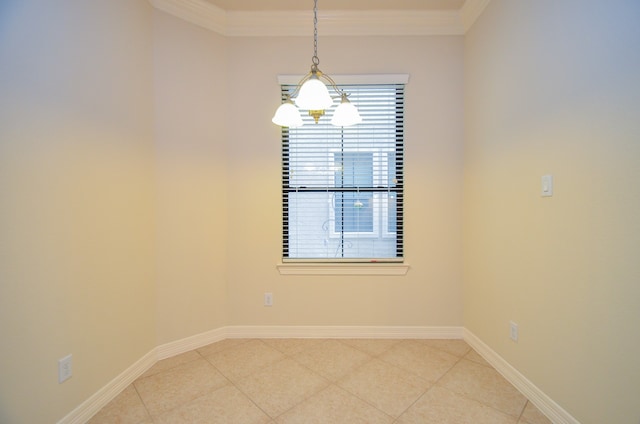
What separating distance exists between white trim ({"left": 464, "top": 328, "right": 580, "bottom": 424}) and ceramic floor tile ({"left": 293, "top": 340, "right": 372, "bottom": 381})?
95cm

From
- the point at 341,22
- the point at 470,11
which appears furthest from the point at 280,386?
the point at 470,11

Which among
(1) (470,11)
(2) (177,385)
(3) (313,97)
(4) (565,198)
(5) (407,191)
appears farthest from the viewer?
(5) (407,191)

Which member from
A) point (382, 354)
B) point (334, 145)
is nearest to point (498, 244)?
point (382, 354)

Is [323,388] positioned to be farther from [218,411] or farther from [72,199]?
[72,199]

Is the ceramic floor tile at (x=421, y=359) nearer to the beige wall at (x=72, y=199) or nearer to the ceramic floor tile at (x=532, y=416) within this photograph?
the ceramic floor tile at (x=532, y=416)

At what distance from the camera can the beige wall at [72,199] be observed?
1.29 m

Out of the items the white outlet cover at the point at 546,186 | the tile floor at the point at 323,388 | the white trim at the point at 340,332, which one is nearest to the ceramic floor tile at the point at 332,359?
the tile floor at the point at 323,388

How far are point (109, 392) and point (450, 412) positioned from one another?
221 cm

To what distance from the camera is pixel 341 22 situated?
246cm

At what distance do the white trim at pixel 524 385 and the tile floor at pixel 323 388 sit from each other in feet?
0.15

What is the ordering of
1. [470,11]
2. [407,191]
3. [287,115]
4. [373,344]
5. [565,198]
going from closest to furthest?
[287,115] < [565,198] < [470,11] < [373,344] < [407,191]

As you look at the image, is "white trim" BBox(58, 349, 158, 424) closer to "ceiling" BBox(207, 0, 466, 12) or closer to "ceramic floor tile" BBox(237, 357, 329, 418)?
"ceramic floor tile" BBox(237, 357, 329, 418)

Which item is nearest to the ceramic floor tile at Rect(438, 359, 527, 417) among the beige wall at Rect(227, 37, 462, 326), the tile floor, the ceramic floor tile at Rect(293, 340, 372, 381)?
the tile floor

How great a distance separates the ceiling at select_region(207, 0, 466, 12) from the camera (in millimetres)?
2320
